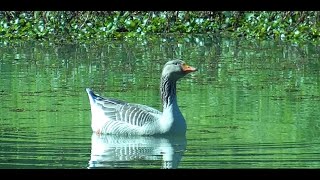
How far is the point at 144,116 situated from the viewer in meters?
13.8

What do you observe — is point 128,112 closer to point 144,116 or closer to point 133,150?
point 144,116

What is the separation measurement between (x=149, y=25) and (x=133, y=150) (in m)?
17.6

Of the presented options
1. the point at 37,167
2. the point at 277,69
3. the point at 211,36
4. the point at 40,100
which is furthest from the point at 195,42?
the point at 37,167

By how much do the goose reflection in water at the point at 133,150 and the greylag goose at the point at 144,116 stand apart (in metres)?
0.10

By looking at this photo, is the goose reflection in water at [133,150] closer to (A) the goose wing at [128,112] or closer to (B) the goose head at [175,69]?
(A) the goose wing at [128,112]

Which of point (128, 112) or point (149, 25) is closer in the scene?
point (128, 112)

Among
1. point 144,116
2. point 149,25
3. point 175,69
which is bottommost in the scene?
point 144,116

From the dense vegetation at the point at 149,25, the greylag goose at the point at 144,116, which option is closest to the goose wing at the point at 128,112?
the greylag goose at the point at 144,116

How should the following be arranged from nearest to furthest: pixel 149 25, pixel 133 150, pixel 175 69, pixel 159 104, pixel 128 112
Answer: pixel 133 150 → pixel 128 112 → pixel 175 69 → pixel 159 104 → pixel 149 25

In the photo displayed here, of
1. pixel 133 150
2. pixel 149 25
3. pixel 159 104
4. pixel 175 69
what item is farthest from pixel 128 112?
pixel 149 25

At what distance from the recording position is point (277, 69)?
67.8 ft

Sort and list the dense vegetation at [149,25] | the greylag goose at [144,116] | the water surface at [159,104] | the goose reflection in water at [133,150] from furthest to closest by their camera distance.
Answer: the dense vegetation at [149,25]
the greylag goose at [144,116]
the water surface at [159,104]
the goose reflection in water at [133,150]

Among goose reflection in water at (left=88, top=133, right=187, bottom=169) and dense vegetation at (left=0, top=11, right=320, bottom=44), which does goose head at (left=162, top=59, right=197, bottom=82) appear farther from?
dense vegetation at (left=0, top=11, right=320, bottom=44)

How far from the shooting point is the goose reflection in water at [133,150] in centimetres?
1170
